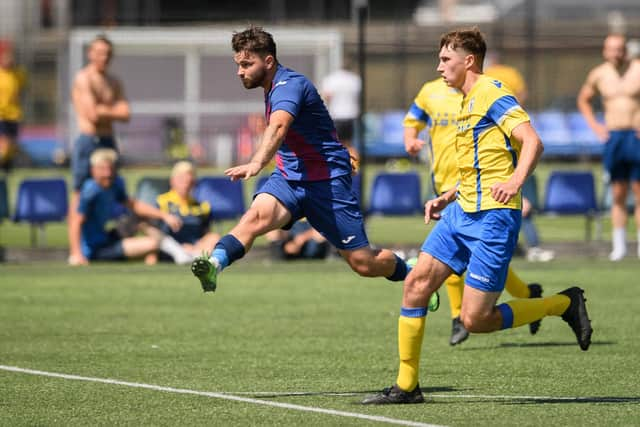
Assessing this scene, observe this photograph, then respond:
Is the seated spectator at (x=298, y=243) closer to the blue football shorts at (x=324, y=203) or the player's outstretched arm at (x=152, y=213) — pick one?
the player's outstretched arm at (x=152, y=213)

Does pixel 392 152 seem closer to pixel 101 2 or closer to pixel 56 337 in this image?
pixel 101 2

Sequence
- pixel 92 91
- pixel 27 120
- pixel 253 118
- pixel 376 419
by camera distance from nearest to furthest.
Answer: pixel 376 419 → pixel 92 91 → pixel 253 118 → pixel 27 120

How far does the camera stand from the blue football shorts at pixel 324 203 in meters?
9.20

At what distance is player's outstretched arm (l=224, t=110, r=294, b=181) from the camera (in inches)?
326

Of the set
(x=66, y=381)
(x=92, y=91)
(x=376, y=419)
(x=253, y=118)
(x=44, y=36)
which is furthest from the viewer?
(x=44, y=36)

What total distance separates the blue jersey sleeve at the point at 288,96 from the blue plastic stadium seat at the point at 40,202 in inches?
400

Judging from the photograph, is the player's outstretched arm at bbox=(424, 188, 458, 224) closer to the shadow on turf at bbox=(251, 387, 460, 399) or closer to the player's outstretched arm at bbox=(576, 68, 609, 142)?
the shadow on turf at bbox=(251, 387, 460, 399)

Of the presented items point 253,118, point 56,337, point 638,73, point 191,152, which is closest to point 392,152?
point 253,118

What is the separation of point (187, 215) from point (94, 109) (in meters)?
1.63

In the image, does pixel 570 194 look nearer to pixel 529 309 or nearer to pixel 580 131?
pixel 529 309

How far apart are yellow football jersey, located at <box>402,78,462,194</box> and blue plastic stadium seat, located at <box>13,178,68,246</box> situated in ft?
26.5

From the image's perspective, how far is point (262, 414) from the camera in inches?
314

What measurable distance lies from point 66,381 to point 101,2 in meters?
32.4

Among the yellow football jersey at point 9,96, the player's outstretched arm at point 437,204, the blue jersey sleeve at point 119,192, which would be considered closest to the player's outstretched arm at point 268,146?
the player's outstretched arm at point 437,204
